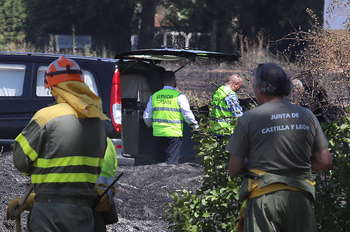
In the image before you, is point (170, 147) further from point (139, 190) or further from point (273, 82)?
point (273, 82)

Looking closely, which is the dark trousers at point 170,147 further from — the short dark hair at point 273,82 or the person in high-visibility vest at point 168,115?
the short dark hair at point 273,82

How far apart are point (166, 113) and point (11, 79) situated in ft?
7.71

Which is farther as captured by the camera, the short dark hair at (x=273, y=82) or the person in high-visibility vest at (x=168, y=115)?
the person in high-visibility vest at (x=168, y=115)

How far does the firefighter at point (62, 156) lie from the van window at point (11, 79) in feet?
13.5

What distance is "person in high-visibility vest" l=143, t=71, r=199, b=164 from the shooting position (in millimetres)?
7441

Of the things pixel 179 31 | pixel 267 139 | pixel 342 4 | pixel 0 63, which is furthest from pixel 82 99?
pixel 179 31

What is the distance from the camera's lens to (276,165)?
9.01 feet

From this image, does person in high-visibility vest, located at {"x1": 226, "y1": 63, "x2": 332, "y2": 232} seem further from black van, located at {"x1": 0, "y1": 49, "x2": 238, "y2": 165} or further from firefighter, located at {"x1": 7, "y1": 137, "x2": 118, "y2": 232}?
black van, located at {"x1": 0, "y1": 49, "x2": 238, "y2": 165}

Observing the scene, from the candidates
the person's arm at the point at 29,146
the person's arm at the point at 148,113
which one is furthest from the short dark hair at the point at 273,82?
the person's arm at the point at 148,113

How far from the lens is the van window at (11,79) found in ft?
21.9

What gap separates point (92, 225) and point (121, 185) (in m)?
3.42

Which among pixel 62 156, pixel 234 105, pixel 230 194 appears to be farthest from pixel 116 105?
pixel 62 156

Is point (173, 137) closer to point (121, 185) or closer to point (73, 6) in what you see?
point (121, 185)

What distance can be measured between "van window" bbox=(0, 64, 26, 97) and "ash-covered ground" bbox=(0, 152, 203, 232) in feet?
3.00
